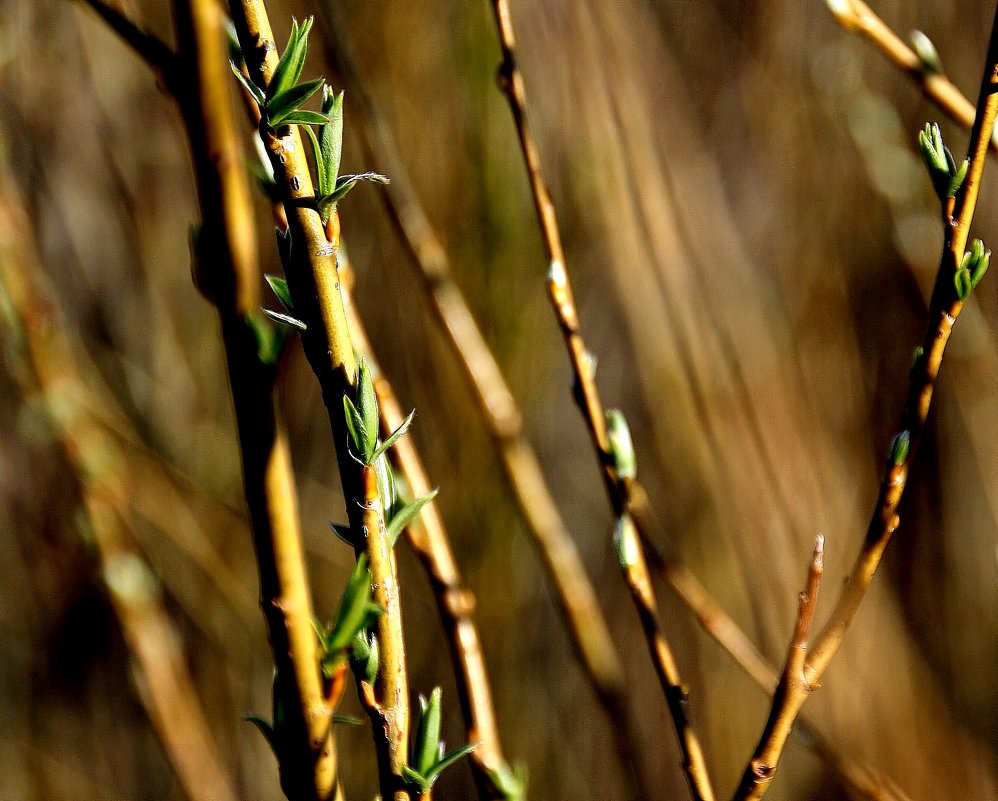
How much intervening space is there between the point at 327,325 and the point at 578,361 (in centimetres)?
13

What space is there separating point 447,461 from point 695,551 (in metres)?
0.42

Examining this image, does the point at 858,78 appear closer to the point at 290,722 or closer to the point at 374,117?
the point at 374,117

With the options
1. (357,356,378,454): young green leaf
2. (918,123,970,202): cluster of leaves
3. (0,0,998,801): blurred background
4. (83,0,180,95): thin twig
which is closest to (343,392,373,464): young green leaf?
(357,356,378,454): young green leaf

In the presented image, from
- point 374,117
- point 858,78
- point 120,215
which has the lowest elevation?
point 374,117

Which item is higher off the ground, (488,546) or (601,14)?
(601,14)

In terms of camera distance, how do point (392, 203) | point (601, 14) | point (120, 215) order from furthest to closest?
1. point (120, 215)
2. point (601, 14)
3. point (392, 203)

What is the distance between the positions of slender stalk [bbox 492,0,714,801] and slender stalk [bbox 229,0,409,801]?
0.38 feet

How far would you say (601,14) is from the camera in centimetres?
100

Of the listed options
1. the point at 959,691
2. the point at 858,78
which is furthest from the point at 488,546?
the point at 858,78

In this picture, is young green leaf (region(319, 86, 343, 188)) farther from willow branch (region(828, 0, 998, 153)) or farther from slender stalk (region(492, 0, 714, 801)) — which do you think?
willow branch (region(828, 0, 998, 153))

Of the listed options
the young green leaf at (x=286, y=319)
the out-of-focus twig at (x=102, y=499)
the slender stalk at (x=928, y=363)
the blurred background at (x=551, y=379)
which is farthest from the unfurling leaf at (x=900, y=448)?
the blurred background at (x=551, y=379)

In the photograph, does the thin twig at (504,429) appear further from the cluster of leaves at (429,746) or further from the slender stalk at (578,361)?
the cluster of leaves at (429,746)

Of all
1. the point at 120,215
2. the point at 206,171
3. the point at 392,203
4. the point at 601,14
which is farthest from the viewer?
the point at 120,215

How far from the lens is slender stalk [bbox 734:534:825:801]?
269mm
